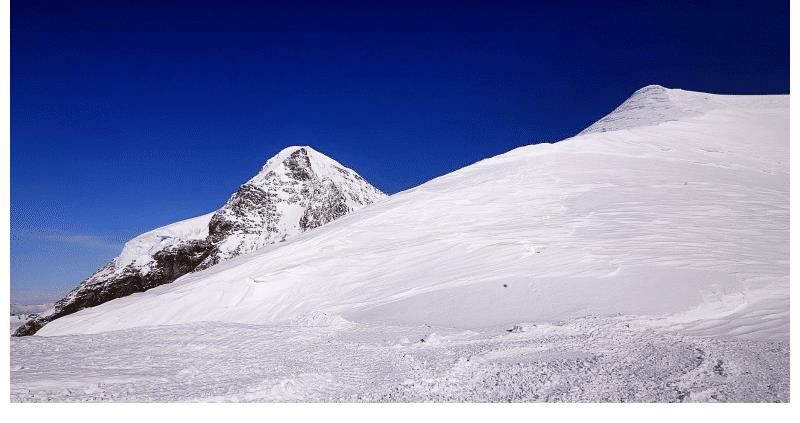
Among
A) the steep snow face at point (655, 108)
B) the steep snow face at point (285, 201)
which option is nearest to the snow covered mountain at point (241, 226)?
the steep snow face at point (285, 201)

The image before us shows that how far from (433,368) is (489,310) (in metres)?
1.84

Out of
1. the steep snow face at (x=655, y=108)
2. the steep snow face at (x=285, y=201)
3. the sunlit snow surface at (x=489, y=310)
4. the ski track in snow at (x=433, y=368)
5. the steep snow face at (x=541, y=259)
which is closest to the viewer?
the ski track in snow at (x=433, y=368)

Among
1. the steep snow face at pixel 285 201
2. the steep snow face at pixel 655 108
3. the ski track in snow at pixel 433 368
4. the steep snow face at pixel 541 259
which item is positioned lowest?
the ski track in snow at pixel 433 368

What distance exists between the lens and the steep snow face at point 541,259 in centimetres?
557

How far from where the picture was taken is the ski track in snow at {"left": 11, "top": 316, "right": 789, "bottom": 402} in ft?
12.4

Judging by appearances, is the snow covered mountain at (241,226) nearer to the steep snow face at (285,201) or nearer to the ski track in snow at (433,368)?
the steep snow face at (285,201)

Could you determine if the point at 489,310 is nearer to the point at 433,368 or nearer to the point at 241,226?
the point at 433,368

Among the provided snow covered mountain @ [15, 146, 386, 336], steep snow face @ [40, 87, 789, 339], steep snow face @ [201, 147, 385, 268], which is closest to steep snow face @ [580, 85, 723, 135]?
steep snow face @ [40, 87, 789, 339]

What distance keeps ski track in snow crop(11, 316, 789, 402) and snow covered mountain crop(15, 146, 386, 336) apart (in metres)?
45.7

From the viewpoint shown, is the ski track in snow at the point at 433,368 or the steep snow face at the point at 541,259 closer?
the ski track in snow at the point at 433,368

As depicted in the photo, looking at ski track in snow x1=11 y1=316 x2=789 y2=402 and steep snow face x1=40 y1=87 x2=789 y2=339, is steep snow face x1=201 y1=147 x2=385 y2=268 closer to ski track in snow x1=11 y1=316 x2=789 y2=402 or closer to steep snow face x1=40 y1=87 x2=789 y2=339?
steep snow face x1=40 y1=87 x2=789 y2=339

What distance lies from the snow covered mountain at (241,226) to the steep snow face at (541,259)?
43.1 metres

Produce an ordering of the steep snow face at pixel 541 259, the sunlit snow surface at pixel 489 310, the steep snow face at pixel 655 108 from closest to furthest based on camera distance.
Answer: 1. the sunlit snow surface at pixel 489 310
2. the steep snow face at pixel 541 259
3. the steep snow face at pixel 655 108
